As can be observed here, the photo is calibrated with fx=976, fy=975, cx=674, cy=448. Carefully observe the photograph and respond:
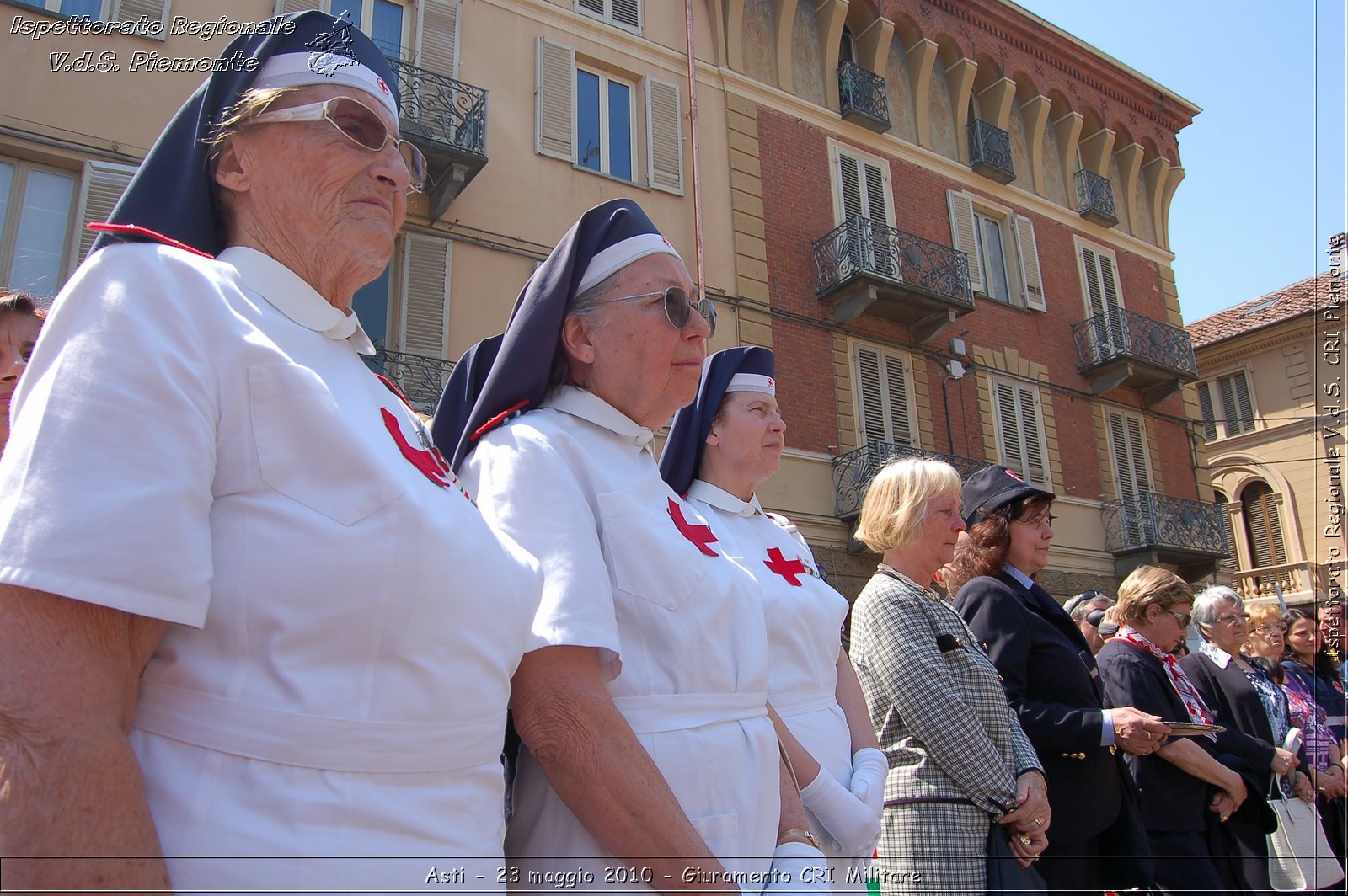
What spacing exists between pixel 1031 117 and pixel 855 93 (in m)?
4.54

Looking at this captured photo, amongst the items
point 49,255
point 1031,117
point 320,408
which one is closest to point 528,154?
point 49,255

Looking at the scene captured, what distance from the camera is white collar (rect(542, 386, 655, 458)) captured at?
7.09 feet

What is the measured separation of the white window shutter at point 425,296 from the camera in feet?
37.3

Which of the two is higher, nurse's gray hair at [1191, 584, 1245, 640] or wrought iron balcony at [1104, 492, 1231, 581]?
wrought iron balcony at [1104, 492, 1231, 581]

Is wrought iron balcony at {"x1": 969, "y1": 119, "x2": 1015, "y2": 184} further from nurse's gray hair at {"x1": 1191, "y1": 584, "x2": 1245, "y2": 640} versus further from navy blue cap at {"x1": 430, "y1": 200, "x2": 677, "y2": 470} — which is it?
navy blue cap at {"x1": 430, "y1": 200, "x2": 677, "y2": 470}

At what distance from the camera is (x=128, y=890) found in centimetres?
103

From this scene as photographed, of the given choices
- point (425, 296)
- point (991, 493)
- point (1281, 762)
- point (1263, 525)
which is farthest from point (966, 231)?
point (1263, 525)

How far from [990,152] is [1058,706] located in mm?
15847

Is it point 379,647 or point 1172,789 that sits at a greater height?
point 379,647

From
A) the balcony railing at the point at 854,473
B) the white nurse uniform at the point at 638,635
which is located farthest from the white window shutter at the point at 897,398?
the white nurse uniform at the point at 638,635

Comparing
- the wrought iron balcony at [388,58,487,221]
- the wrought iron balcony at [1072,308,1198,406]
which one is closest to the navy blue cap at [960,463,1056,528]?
the wrought iron balcony at [388,58,487,221]

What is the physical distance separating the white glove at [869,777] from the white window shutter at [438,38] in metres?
11.5

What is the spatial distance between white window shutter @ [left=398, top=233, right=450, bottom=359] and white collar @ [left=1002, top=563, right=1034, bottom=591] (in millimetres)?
8461

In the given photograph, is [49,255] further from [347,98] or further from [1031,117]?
[1031,117]
